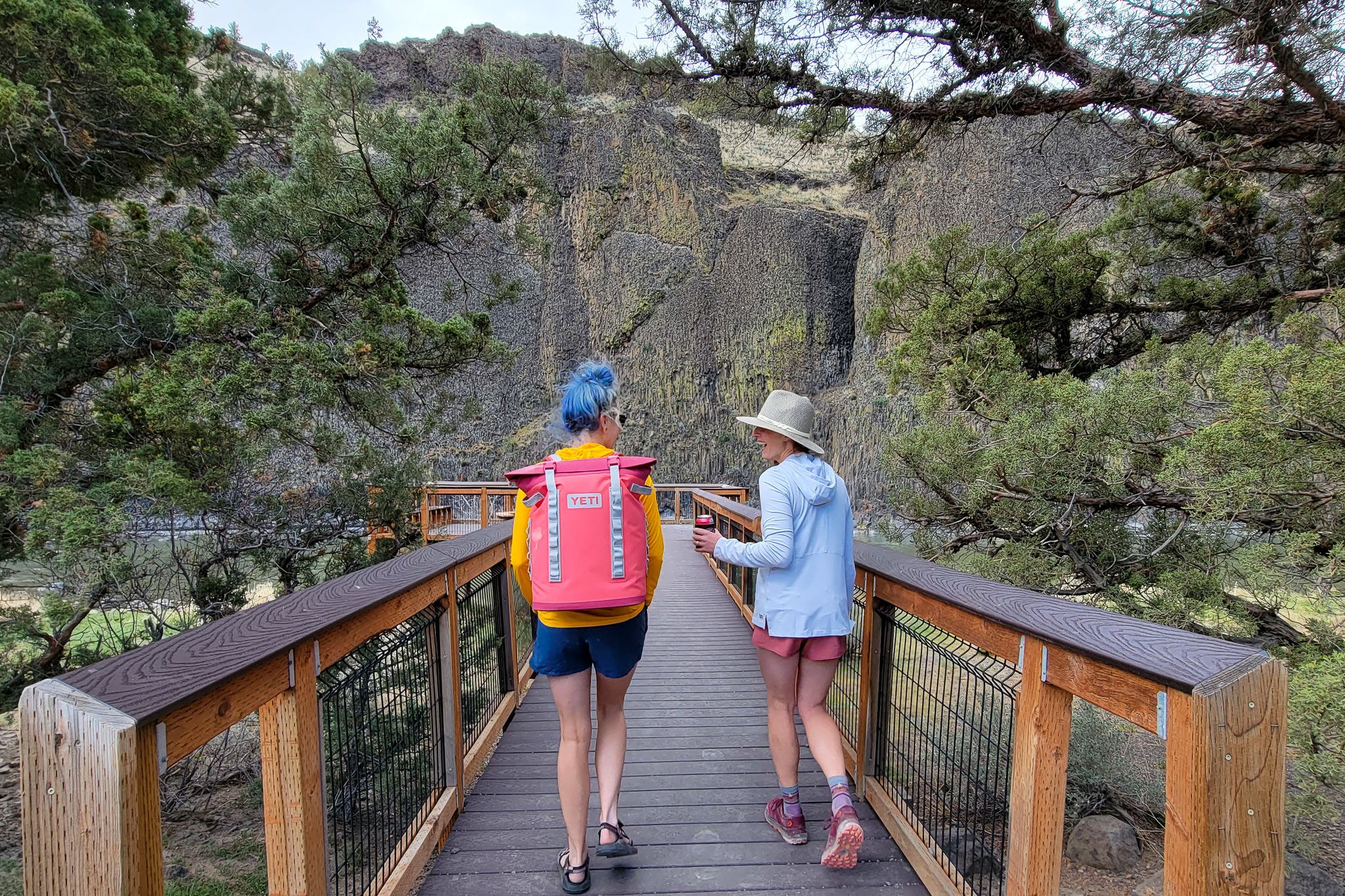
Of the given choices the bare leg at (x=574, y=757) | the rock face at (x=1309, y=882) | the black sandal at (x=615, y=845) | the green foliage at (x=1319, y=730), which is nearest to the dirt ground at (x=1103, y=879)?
the rock face at (x=1309, y=882)

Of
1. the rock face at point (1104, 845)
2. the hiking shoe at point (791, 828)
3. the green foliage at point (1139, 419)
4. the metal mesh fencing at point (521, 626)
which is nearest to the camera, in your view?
the hiking shoe at point (791, 828)

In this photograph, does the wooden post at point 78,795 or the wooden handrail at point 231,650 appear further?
the wooden handrail at point 231,650

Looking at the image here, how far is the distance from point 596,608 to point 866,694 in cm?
132

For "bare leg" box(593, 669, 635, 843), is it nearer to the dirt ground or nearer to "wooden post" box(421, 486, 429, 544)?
the dirt ground

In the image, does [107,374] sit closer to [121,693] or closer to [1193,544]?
[121,693]

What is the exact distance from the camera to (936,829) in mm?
2307

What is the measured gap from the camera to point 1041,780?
63.3 inches

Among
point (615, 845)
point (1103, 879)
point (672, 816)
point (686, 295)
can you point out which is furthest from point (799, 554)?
point (686, 295)

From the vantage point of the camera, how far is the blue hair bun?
6.68 feet

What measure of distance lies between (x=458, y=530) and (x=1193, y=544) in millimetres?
11716

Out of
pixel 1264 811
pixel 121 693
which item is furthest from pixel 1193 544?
pixel 121 693

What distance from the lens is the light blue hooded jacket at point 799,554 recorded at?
7.02 ft

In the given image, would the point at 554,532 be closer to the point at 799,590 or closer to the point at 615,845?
the point at 799,590

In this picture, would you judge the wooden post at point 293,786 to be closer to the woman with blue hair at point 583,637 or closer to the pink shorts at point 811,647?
the woman with blue hair at point 583,637
